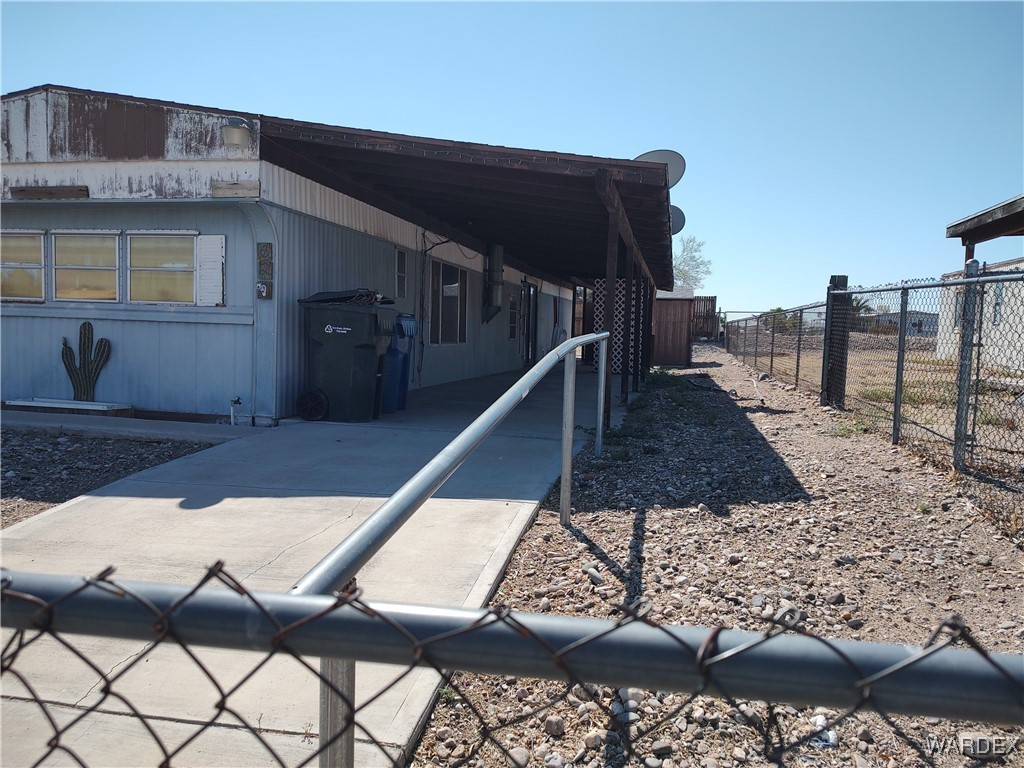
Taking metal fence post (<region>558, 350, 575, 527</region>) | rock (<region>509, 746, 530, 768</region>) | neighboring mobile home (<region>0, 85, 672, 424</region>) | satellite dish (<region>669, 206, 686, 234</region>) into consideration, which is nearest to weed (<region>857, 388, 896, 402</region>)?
neighboring mobile home (<region>0, 85, 672, 424</region>)

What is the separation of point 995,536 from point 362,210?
8.65m

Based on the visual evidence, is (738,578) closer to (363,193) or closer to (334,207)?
(334,207)

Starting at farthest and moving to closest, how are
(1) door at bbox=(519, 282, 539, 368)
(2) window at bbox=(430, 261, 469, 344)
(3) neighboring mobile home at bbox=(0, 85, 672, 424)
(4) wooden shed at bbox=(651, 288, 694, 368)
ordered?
(4) wooden shed at bbox=(651, 288, 694, 368)
(1) door at bbox=(519, 282, 539, 368)
(2) window at bbox=(430, 261, 469, 344)
(3) neighboring mobile home at bbox=(0, 85, 672, 424)

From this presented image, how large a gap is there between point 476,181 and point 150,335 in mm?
4264

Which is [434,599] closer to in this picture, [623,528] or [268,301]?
[623,528]

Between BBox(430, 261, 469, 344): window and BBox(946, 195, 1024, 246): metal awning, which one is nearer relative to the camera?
BBox(946, 195, 1024, 246): metal awning

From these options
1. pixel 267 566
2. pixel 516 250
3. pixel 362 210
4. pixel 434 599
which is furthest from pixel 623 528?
pixel 516 250

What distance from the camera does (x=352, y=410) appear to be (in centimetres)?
905

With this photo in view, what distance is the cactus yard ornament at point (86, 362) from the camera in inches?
368

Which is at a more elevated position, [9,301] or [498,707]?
[9,301]

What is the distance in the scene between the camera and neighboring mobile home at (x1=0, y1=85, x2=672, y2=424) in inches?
333

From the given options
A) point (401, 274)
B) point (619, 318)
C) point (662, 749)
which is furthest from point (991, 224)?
point (619, 318)

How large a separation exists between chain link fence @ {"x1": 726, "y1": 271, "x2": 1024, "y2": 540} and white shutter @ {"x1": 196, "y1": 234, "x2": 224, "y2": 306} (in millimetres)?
7218

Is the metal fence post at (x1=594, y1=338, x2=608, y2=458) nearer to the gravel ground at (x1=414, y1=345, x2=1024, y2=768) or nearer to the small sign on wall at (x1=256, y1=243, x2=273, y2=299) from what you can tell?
the gravel ground at (x1=414, y1=345, x2=1024, y2=768)
